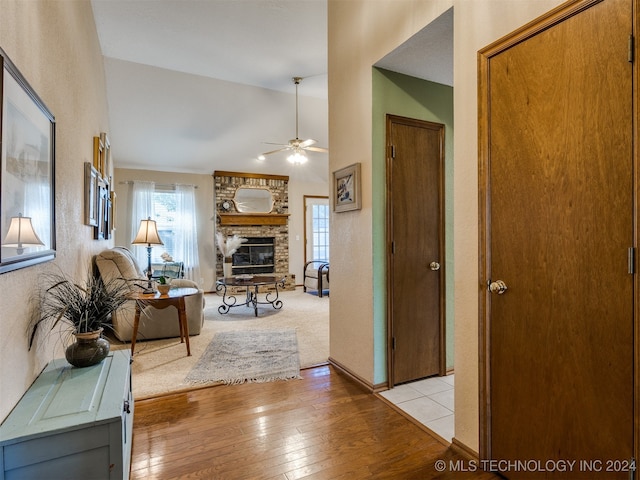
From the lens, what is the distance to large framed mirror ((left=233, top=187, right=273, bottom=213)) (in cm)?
742

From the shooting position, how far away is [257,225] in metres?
7.52

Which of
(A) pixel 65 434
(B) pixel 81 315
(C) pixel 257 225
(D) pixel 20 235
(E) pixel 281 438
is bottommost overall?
(E) pixel 281 438

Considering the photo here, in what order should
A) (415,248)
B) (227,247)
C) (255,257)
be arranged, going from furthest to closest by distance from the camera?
(255,257)
(227,247)
(415,248)

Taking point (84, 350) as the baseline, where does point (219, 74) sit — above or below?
above

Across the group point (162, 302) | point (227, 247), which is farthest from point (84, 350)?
point (227, 247)

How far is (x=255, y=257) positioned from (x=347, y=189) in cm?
507

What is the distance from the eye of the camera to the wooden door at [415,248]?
262 centimetres

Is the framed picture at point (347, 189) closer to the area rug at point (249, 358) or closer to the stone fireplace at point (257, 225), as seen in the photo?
the area rug at point (249, 358)

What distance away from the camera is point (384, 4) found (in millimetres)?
2412

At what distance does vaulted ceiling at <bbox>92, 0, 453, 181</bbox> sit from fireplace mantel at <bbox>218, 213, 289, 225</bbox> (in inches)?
38.7

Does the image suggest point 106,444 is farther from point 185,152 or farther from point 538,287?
point 185,152

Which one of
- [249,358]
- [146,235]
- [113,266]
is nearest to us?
[249,358]

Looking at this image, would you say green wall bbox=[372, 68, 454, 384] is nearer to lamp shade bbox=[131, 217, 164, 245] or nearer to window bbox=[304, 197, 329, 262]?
lamp shade bbox=[131, 217, 164, 245]

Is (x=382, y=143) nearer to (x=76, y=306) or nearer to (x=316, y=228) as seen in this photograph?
(x=76, y=306)
